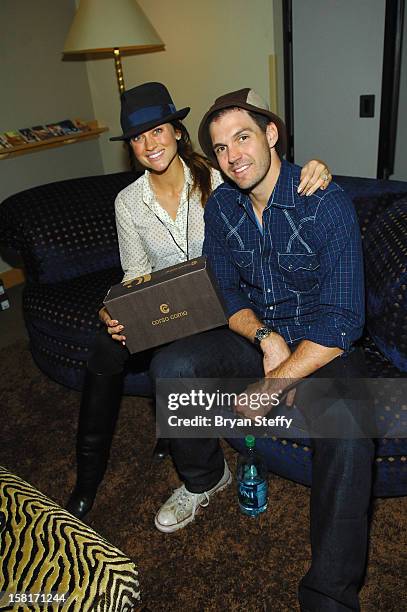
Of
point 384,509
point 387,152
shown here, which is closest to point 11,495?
point 384,509

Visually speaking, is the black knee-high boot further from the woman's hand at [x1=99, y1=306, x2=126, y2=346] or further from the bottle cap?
the bottle cap

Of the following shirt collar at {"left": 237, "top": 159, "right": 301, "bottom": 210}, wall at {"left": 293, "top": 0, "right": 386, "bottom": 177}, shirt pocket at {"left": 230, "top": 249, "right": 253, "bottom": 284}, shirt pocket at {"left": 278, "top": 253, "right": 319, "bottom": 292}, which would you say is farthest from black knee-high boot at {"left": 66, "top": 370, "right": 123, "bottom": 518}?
wall at {"left": 293, "top": 0, "right": 386, "bottom": 177}

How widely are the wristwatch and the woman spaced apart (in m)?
0.37

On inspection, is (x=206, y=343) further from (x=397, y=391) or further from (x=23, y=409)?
(x=23, y=409)

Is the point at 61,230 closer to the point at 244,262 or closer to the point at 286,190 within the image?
the point at 244,262

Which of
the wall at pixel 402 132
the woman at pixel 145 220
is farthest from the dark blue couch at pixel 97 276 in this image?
the wall at pixel 402 132

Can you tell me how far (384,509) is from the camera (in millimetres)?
1747

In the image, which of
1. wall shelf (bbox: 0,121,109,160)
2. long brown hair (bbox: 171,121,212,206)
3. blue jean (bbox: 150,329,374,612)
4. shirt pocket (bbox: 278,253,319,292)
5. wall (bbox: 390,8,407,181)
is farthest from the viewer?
wall shelf (bbox: 0,121,109,160)

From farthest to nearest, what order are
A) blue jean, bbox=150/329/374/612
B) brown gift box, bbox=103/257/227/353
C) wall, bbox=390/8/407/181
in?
wall, bbox=390/8/407/181
brown gift box, bbox=103/257/227/353
blue jean, bbox=150/329/374/612

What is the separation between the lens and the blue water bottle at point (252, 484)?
1.77 m

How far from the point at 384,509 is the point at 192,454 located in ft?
2.24

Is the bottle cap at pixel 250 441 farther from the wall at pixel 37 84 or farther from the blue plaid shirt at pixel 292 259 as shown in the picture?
the wall at pixel 37 84

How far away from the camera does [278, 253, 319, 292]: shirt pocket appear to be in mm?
1599

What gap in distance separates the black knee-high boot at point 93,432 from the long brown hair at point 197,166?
0.75m
